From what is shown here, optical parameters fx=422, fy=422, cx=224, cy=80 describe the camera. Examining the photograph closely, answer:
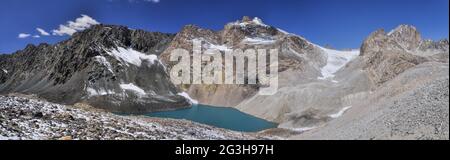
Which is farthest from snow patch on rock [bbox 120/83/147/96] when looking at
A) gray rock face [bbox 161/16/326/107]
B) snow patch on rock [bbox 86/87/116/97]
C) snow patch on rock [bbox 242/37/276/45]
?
snow patch on rock [bbox 242/37/276/45]

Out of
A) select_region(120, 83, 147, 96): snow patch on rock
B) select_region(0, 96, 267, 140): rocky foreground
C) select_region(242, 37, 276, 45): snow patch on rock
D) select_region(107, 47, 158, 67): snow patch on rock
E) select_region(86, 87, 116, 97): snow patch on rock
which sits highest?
select_region(242, 37, 276, 45): snow patch on rock

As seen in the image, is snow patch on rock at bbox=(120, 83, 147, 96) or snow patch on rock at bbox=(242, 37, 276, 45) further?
snow patch on rock at bbox=(242, 37, 276, 45)

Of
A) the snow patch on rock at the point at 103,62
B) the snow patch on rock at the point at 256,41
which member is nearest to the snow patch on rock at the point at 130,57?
the snow patch on rock at the point at 103,62

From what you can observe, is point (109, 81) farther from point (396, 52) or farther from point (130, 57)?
point (396, 52)

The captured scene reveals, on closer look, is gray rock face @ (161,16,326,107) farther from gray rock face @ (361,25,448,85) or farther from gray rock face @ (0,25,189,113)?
gray rock face @ (361,25,448,85)

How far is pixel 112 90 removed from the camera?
15300cm

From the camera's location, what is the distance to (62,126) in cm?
1994

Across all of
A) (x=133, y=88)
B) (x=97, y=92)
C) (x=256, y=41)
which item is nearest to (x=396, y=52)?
(x=256, y=41)

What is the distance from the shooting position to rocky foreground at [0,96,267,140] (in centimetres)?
1798
